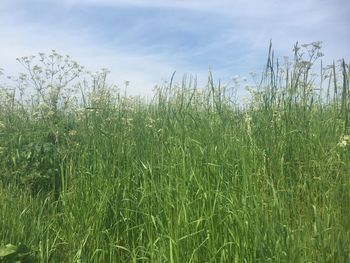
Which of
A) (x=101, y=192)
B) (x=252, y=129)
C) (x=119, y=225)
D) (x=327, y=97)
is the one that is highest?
(x=327, y=97)

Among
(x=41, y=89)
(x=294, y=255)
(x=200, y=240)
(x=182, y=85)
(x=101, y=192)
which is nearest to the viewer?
(x=294, y=255)

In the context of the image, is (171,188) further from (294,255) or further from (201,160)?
(294,255)

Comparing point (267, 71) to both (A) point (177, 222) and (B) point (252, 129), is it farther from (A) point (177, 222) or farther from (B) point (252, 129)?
(A) point (177, 222)

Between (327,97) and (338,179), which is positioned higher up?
(327,97)

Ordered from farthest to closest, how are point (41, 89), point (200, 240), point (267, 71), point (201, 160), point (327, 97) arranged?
point (41, 89), point (327, 97), point (267, 71), point (201, 160), point (200, 240)

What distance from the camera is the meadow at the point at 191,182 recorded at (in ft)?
9.60

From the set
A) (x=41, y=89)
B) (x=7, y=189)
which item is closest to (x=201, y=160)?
(x=7, y=189)

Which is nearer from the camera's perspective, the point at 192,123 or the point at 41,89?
the point at 192,123

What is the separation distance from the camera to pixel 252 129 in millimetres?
4074

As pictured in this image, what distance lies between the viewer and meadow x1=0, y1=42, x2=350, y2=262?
293 centimetres

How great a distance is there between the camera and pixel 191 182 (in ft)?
11.2

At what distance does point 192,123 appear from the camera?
4.36 metres

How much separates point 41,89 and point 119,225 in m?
3.77

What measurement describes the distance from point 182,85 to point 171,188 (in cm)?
171
